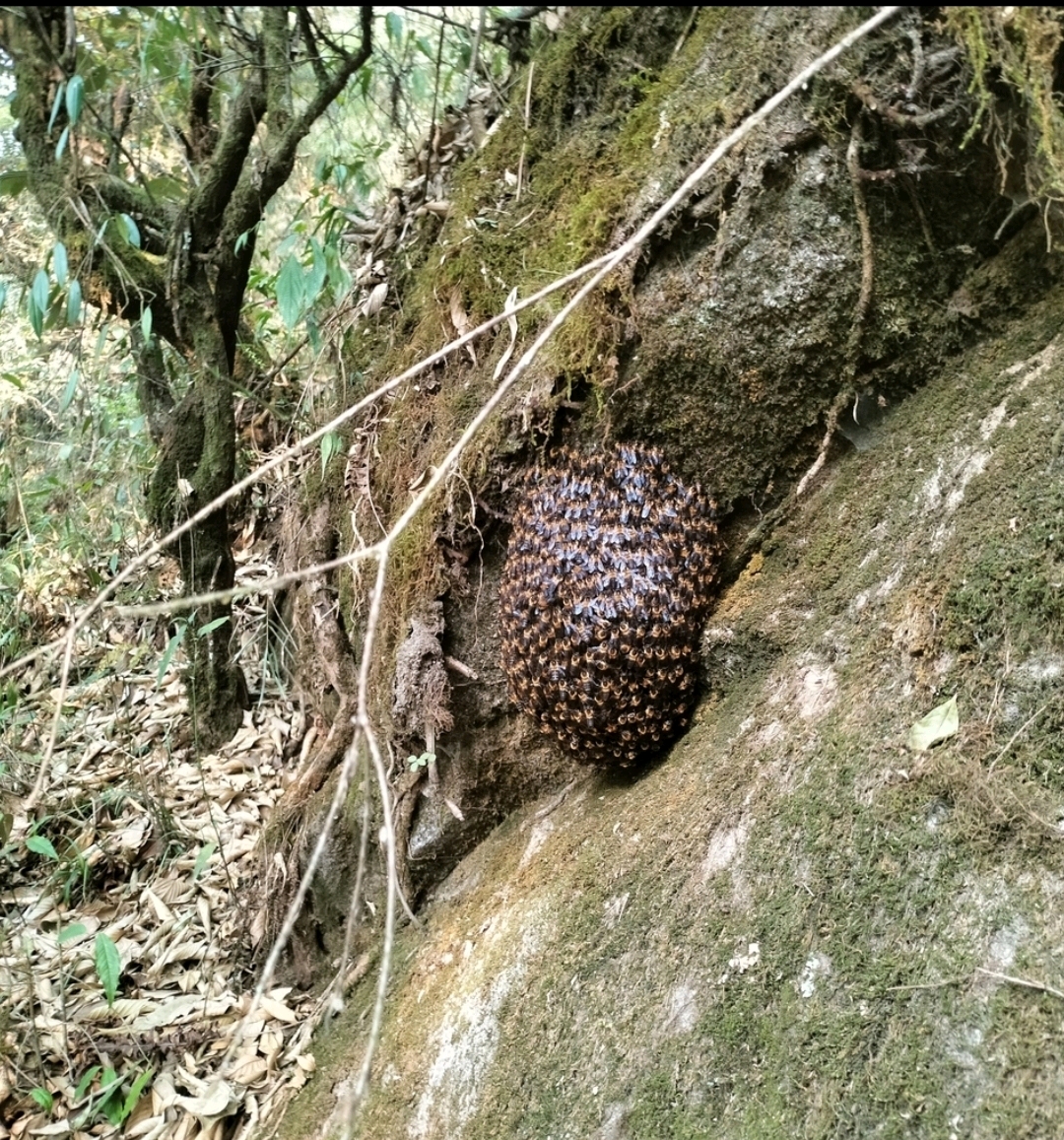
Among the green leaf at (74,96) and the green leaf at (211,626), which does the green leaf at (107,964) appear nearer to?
the green leaf at (211,626)

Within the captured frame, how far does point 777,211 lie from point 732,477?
75cm

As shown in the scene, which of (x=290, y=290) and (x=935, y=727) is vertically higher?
(x=290, y=290)

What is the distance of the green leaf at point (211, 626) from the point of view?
3732 millimetres

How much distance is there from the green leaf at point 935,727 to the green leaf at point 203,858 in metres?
2.93

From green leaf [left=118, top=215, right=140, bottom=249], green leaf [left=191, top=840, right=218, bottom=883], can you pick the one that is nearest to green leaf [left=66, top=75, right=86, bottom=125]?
green leaf [left=118, top=215, right=140, bottom=249]

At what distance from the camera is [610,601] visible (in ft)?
7.68

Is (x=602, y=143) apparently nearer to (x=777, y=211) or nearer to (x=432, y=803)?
(x=777, y=211)

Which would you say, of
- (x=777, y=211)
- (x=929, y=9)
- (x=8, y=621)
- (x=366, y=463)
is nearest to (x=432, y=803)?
(x=366, y=463)

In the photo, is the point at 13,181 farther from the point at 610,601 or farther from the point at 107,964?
the point at 107,964

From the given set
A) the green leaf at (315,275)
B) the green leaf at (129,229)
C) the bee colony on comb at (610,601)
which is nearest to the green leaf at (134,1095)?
the bee colony on comb at (610,601)

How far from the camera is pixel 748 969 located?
1.85 metres

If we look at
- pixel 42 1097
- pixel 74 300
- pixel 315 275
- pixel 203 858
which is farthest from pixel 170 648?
pixel 315 275

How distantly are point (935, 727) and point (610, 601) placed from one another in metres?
0.89

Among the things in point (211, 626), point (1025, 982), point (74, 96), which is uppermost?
point (74, 96)
